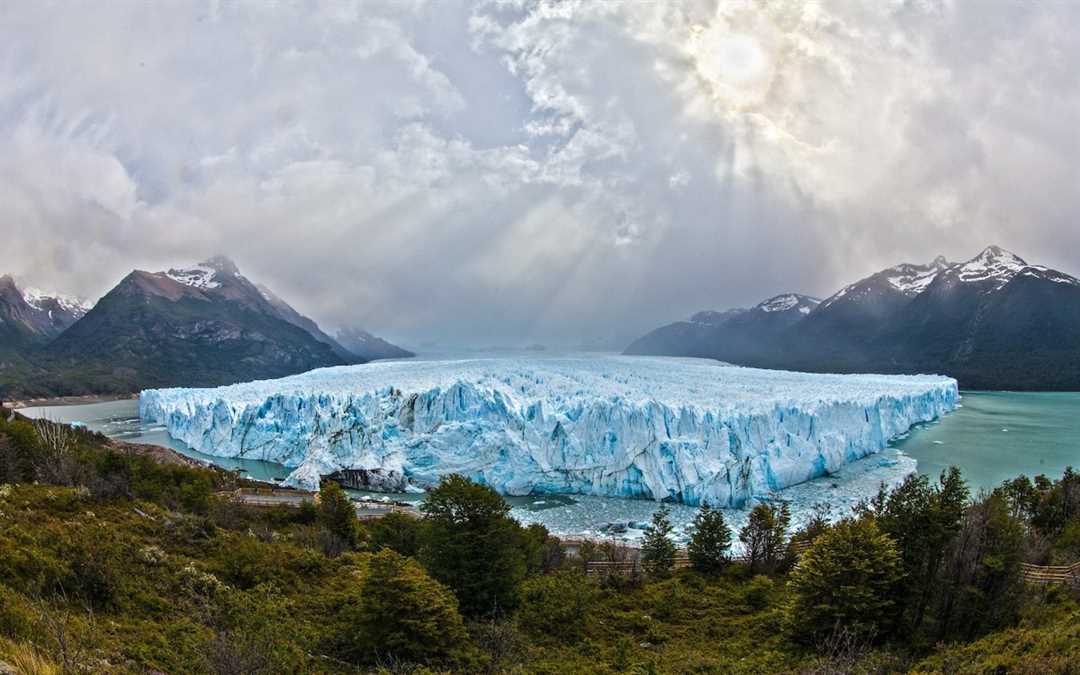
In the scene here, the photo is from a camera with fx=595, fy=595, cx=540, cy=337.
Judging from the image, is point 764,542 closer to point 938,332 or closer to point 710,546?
point 710,546

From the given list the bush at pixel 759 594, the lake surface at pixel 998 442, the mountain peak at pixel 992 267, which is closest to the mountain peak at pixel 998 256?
the mountain peak at pixel 992 267

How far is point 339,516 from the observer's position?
61.6 ft

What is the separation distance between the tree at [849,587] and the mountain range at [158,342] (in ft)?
342

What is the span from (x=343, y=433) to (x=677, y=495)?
62.1 feet

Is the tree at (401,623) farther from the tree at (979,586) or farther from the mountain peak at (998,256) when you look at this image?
the mountain peak at (998,256)

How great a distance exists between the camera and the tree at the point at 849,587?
9.95m

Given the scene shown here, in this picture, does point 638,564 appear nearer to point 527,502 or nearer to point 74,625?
point 527,502

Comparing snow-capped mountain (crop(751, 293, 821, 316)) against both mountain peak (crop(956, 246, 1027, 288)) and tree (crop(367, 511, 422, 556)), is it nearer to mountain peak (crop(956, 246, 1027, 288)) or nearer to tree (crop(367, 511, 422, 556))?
mountain peak (crop(956, 246, 1027, 288))

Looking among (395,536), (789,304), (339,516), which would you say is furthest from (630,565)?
(789,304)

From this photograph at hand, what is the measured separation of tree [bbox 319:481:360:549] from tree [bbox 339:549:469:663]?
34.6 ft

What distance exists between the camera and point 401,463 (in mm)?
33031

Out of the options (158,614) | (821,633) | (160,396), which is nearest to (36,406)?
(160,396)

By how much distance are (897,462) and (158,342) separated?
12936 centimetres

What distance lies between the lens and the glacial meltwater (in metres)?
26.0
